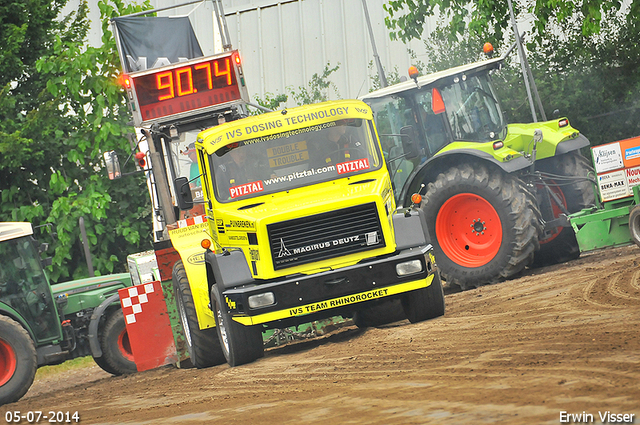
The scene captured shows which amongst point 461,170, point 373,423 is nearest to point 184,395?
point 373,423

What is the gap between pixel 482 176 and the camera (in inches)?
426

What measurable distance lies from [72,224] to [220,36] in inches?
194

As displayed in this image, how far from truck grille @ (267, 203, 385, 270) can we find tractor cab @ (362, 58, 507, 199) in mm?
3632

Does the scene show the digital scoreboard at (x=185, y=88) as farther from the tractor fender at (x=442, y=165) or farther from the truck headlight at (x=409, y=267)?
the truck headlight at (x=409, y=267)

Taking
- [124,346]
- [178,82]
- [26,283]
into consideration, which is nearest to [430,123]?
[178,82]

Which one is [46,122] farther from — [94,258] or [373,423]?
[373,423]

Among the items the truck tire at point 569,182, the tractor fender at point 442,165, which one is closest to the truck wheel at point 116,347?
the tractor fender at point 442,165

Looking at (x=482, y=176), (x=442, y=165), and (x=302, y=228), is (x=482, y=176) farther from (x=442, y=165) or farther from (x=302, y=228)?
(x=302, y=228)

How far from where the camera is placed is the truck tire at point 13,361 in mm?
9867

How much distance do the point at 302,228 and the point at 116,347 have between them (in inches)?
188

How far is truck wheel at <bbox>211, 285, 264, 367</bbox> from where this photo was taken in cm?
802

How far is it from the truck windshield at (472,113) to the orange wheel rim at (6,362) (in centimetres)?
645

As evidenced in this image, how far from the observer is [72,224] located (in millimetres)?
15555

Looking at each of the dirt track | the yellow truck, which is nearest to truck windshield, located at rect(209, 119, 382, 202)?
the yellow truck
